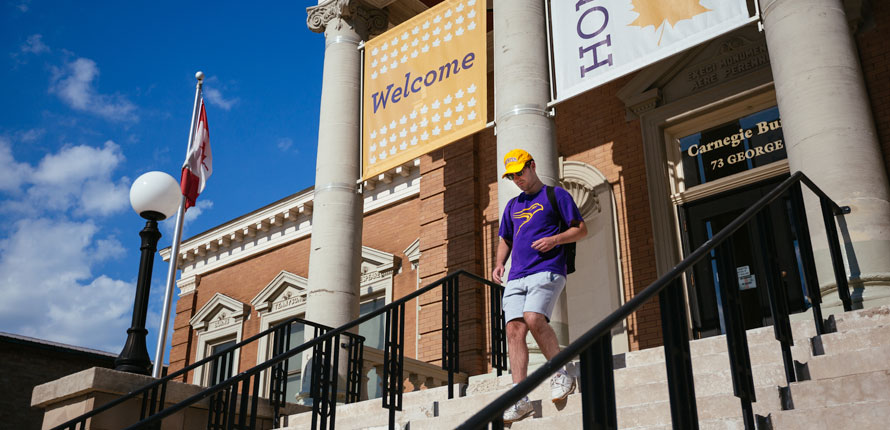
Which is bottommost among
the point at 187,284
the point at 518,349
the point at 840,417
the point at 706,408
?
the point at 840,417

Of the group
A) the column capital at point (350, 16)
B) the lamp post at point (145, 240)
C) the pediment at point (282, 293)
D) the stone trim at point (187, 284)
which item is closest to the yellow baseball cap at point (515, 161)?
the lamp post at point (145, 240)

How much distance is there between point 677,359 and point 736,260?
6512 mm

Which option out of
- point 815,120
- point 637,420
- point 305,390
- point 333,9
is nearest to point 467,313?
point 305,390

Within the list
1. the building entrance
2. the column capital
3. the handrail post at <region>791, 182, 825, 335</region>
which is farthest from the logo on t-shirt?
the column capital

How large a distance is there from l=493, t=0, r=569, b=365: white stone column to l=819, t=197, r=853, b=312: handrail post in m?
2.65

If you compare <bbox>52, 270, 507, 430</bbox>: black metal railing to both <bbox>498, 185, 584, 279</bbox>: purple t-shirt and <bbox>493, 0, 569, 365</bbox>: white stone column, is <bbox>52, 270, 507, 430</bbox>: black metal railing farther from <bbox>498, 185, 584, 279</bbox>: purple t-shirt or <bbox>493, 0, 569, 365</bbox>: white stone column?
<bbox>498, 185, 584, 279</bbox>: purple t-shirt

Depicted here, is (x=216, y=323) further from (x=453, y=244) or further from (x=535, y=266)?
(x=535, y=266)

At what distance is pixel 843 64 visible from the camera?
611 centimetres

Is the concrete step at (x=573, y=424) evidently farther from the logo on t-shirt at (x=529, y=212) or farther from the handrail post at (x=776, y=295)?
the logo on t-shirt at (x=529, y=212)

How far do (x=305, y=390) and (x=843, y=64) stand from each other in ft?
21.1

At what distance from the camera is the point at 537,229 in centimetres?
553

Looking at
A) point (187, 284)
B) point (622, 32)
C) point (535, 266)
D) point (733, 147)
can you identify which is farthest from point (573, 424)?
point (187, 284)

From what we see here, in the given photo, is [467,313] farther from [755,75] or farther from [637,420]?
[637,420]

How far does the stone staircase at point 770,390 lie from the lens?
3738 millimetres
